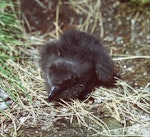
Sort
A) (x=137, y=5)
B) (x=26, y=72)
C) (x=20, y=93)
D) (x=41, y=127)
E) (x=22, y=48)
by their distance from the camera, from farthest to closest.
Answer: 1. (x=137, y=5)
2. (x=22, y=48)
3. (x=26, y=72)
4. (x=20, y=93)
5. (x=41, y=127)

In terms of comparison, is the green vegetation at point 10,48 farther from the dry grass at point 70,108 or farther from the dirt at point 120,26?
the dirt at point 120,26

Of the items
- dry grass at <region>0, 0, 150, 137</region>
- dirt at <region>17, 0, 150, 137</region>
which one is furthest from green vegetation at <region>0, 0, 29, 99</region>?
dirt at <region>17, 0, 150, 137</region>

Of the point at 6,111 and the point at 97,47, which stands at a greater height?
the point at 97,47

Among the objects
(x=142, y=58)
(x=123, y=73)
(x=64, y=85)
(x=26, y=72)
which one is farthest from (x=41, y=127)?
(x=142, y=58)

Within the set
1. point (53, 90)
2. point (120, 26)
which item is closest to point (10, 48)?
point (53, 90)

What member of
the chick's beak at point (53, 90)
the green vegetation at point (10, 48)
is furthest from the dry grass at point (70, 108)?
the chick's beak at point (53, 90)

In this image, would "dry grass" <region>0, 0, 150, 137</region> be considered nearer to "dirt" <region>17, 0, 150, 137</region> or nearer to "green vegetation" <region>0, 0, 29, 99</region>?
"green vegetation" <region>0, 0, 29, 99</region>

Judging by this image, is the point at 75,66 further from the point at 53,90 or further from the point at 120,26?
the point at 120,26

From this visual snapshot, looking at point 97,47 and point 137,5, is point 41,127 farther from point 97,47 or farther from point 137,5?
point 137,5
